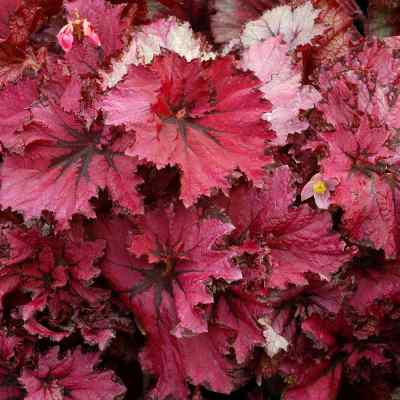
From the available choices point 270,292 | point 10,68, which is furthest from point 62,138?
point 270,292

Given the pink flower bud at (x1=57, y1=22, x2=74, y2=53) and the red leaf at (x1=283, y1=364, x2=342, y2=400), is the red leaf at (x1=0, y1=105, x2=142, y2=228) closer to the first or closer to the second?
the pink flower bud at (x1=57, y1=22, x2=74, y2=53)

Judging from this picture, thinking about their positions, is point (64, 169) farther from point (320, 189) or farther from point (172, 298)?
point (320, 189)

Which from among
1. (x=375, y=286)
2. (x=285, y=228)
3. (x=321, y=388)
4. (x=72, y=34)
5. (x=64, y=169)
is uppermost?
(x=72, y=34)

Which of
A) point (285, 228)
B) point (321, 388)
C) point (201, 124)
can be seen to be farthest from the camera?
point (321, 388)

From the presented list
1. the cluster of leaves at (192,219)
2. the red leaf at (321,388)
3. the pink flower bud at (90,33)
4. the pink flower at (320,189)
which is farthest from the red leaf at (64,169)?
the red leaf at (321,388)

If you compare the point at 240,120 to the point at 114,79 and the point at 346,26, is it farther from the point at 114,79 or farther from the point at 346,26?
the point at 346,26

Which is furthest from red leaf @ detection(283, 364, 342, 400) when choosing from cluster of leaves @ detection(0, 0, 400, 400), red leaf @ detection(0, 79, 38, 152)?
red leaf @ detection(0, 79, 38, 152)

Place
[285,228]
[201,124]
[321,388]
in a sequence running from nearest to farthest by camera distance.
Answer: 1. [201,124]
2. [285,228]
3. [321,388]

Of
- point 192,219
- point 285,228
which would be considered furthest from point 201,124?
point 285,228

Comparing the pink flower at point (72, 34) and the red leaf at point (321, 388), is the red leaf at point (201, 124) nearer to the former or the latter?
the pink flower at point (72, 34)
